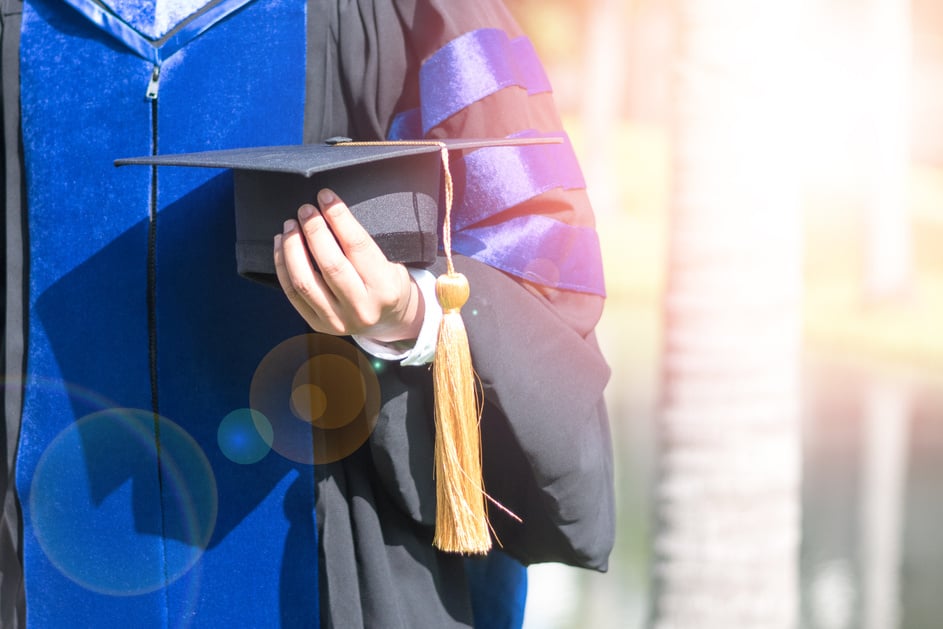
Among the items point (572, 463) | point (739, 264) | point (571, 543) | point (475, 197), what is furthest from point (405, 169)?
point (739, 264)

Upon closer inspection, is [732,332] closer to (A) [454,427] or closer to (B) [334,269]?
(A) [454,427]

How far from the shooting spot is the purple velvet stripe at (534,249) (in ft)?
4.32

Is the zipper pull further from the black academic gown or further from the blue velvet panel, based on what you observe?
the black academic gown

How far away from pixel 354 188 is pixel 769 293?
1576mm

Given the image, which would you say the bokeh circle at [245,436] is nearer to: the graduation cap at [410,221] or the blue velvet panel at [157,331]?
the blue velvet panel at [157,331]

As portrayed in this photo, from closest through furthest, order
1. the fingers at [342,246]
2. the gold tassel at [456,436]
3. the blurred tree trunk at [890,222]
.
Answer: the fingers at [342,246], the gold tassel at [456,436], the blurred tree trunk at [890,222]

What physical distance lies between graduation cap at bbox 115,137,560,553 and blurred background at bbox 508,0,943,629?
1248 millimetres

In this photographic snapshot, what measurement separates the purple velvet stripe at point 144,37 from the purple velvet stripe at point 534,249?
1.62ft

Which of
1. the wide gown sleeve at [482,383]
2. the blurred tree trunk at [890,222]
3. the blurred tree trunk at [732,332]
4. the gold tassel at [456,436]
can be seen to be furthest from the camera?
the blurred tree trunk at [890,222]

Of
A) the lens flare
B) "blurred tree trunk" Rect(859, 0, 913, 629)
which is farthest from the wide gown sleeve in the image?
"blurred tree trunk" Rect(859, 0, 913, 629)

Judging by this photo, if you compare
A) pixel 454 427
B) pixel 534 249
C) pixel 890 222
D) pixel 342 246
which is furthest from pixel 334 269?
pixel 890 222

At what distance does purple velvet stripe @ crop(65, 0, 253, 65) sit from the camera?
4.26 ft

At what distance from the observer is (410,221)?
46.4 inches

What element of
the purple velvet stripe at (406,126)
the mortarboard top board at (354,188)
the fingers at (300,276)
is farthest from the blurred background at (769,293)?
the fingers at (300,276)
